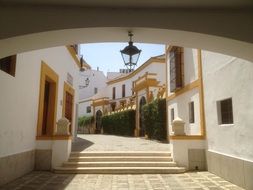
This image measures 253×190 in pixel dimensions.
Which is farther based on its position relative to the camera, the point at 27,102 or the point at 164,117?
the point at 164,117

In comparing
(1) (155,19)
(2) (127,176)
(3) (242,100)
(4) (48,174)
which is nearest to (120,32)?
(1) (155,19)

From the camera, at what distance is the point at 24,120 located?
7855 mm

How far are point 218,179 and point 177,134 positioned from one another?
7.19 ft

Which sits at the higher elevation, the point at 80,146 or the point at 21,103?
the point at 21,103

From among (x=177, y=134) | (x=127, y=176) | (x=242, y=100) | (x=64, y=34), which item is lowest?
(x=127, y=176)

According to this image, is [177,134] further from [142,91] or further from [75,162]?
[142,91]

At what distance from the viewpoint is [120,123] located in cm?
2459

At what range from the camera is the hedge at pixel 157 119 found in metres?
14.9

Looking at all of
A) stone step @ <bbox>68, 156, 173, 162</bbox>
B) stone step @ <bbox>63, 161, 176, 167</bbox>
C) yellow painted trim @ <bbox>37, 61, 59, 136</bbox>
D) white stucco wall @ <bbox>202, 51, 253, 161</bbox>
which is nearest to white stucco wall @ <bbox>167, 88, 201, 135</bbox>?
white stucco wall @ <bbox>202, 51, 253, 161</bbox>

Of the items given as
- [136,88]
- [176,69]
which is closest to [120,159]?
[176,69]

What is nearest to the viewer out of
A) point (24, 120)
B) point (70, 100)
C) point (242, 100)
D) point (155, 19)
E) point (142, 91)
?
point (155, 19)

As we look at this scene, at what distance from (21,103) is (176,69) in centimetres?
712

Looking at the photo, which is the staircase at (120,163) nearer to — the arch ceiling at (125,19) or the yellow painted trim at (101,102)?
the arch ceiling at (125,19)

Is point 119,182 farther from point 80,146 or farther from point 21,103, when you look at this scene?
point 80,146
